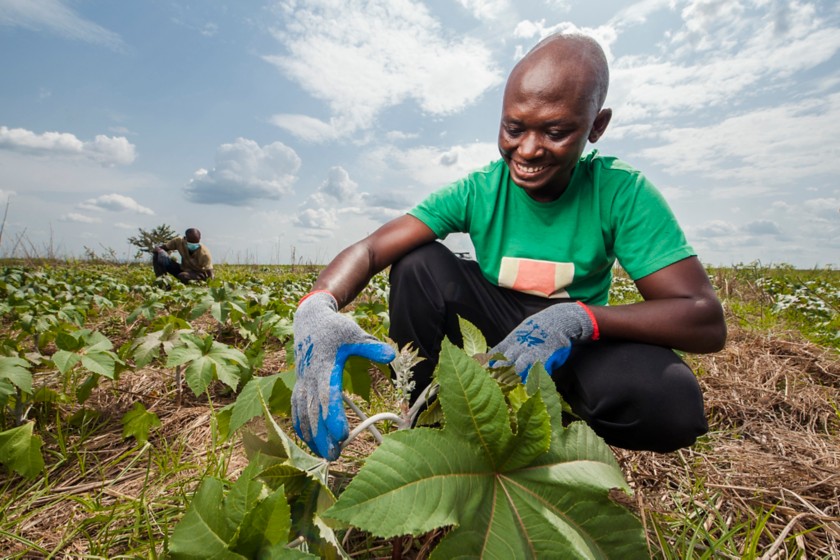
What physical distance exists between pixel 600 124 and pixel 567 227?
1.60 feet

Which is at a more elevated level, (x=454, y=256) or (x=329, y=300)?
(x=454, y=256)

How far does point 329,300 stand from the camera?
172 centimetres

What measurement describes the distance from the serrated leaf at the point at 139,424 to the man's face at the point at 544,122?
187 centimetres

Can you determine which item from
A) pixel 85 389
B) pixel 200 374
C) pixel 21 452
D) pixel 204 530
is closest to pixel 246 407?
pixel 204 530

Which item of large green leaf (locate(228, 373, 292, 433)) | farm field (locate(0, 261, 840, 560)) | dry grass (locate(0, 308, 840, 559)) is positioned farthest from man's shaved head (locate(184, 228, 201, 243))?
large green leaf (locate(228, 373, 292, 433))

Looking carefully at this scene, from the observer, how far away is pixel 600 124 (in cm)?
204

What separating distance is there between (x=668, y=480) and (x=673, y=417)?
40 cm

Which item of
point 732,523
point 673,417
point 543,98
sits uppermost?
point 543,98

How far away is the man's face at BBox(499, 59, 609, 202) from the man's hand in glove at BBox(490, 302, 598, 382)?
1.93 ft

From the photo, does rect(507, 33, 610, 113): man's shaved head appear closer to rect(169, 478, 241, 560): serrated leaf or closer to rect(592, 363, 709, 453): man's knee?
rect(592, 363, 709, 453): man's knee

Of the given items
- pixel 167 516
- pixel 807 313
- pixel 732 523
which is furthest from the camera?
pixel 807 313

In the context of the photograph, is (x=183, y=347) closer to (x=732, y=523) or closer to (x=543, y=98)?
(x=543, y=98)

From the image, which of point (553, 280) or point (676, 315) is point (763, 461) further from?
point (553, 280)

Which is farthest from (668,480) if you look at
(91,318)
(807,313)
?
(91,318)
